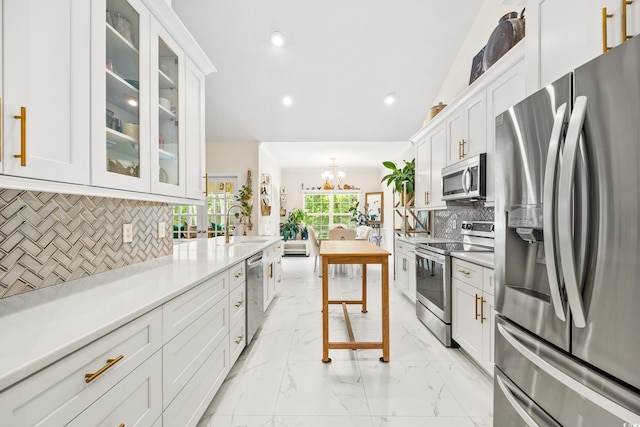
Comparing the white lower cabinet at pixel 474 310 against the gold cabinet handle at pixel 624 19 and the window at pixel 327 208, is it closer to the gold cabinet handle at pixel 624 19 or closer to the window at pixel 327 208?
the gold cabinet handle at pixel 624 19

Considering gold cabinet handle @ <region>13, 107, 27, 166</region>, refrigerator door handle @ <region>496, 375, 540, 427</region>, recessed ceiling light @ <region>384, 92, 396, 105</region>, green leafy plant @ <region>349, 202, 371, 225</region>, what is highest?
recessed ceiling light @ <region>384, 92, 396, 105</region>

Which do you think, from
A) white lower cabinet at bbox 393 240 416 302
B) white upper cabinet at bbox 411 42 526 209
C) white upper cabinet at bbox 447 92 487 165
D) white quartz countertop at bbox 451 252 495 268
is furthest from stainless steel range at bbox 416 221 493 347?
white upper cabinet at bbox 447 92 487 165

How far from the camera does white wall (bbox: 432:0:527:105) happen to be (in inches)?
127

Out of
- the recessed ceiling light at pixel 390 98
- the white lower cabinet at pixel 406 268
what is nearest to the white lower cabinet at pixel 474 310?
the white lower cabinet at pixel 406 268

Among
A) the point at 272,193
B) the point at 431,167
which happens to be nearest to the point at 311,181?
the point at 272,193

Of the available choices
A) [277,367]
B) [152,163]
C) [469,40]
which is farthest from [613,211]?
[469,40]

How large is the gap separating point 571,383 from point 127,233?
220 centimetres

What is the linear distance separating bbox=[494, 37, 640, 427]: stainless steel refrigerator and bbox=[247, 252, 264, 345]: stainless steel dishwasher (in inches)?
74.0

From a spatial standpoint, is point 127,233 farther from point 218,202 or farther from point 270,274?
point 218,202

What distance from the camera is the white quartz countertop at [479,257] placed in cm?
204

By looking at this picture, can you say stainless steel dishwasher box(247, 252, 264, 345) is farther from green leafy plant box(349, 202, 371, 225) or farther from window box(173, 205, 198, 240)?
green leafy plant box(349, 202, 371, 225)

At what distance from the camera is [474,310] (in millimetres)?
2254

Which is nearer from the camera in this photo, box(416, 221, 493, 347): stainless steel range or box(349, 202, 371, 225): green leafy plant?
box(416, 221, 493, 347): stainless steel range

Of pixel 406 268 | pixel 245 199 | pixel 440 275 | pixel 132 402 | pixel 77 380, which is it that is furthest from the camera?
pixel 245 199
